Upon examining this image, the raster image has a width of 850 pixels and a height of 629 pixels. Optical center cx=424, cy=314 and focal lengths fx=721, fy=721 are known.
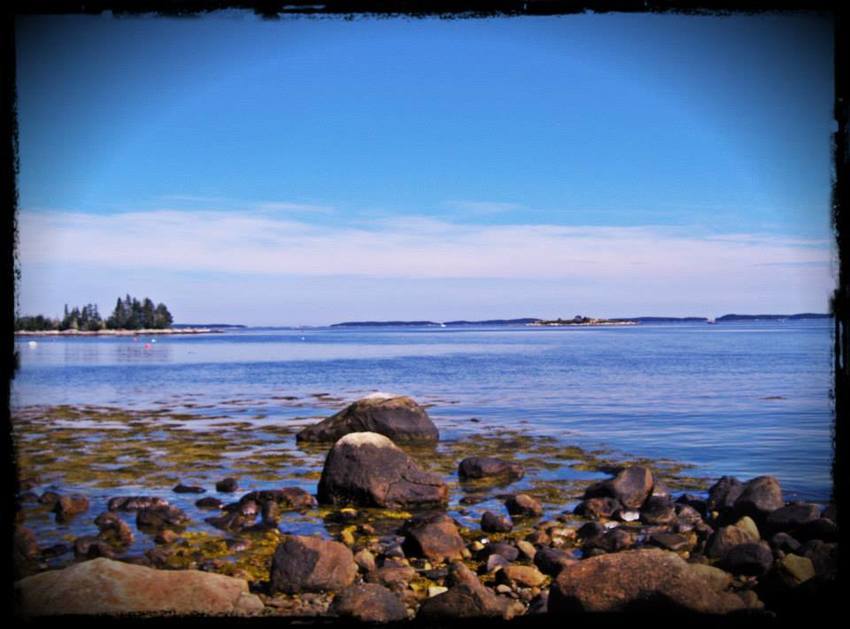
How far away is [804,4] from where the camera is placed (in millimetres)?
3719

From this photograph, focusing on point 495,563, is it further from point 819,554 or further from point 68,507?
point 68,507

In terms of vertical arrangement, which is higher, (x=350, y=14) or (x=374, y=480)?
(x=350, y=14)

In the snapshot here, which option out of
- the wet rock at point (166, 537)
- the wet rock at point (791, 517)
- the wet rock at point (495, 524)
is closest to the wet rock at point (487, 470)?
the wet rock at point (495, 524)

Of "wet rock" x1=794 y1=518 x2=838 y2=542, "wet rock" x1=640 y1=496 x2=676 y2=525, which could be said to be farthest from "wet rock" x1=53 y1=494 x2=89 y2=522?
"wet rock" x1=794 y1=518 x2=838 y2=542

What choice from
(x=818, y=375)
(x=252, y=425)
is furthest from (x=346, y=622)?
(x=818, y=375)

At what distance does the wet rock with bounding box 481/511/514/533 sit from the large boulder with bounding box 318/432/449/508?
6.79 ft

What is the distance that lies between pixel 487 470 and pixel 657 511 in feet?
15.2

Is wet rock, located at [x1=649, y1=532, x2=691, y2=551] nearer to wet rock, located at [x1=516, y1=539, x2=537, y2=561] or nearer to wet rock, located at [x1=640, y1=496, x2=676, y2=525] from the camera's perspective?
wet rock, located at [x1=640, y1=496, x2=676, y2=525]

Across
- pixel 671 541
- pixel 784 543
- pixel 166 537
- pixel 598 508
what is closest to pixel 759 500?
pixel 784 543

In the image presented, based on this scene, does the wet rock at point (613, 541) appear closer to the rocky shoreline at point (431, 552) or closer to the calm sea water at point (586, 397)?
the rocky shoreline at point (431, 552)

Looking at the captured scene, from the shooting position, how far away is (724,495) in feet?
43.3

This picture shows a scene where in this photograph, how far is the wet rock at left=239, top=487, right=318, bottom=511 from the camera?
13.5m

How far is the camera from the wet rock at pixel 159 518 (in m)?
12.0

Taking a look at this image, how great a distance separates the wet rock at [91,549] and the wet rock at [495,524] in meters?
5.66
